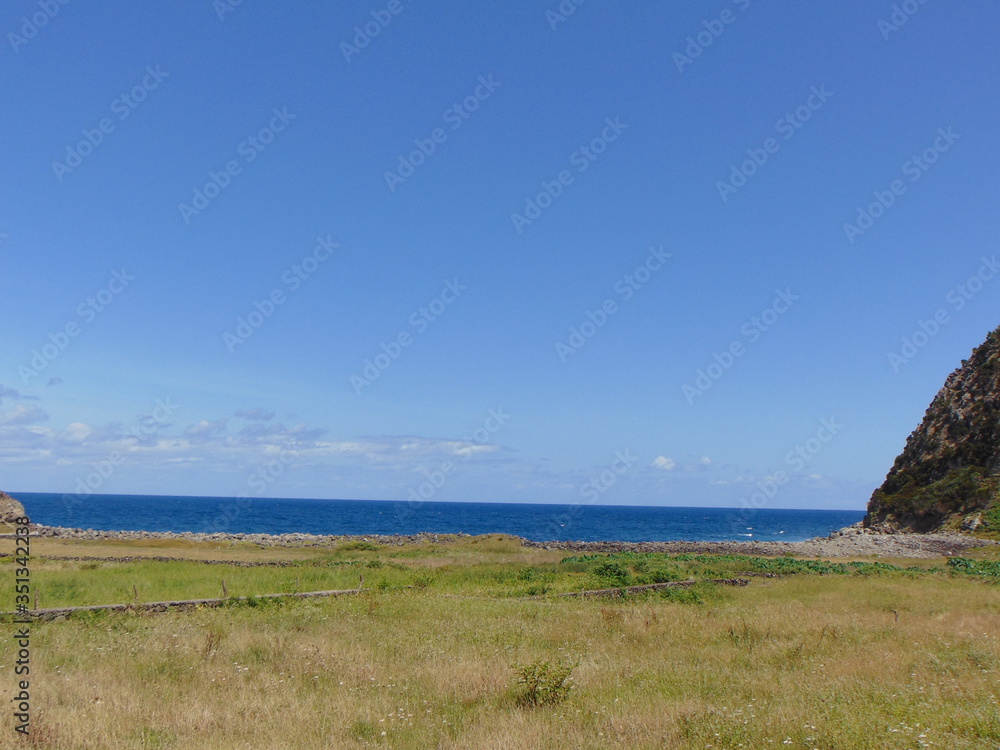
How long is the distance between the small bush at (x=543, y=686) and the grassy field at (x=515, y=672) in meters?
Answer: 0.08

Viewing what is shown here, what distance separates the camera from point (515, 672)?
1369 centimetres

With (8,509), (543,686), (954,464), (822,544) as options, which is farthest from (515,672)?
(8,509)

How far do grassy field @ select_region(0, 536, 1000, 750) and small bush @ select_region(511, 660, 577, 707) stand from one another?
0.26 ft

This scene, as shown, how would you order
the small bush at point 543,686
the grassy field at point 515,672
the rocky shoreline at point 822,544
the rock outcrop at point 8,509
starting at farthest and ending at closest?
the rock outcrop at point 8,509 → the rocky shoreline at point 822,544 → the small bush at point 543,686 → the grassy field at point 515,672

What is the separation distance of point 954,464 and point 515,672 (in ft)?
288

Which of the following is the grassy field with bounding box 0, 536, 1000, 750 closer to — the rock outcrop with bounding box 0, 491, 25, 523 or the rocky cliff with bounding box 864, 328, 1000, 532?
the rocky cliff with bounding box 864, 328, 1000, 532

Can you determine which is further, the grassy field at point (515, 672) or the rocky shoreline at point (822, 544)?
A: the rocky shoreline at point (822, 544)

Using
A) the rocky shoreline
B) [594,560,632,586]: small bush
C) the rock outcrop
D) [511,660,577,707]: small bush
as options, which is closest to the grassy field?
[511,660,577,707]: small bush

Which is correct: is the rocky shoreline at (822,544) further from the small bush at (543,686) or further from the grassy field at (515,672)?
the small bush at (543,686)

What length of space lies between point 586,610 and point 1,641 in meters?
17.1

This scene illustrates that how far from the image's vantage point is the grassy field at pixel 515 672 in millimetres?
10086

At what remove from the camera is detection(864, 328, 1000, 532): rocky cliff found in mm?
71438

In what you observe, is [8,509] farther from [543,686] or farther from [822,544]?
[543,686]

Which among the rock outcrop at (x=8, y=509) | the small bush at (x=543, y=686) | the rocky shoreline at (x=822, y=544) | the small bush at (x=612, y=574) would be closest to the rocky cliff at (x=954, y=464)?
the rocky shoreline at (x=822, y=544)
